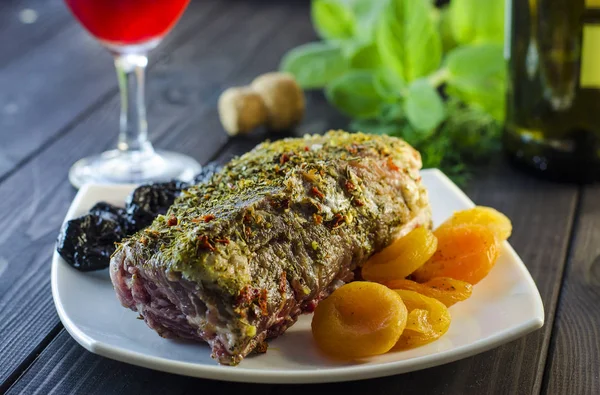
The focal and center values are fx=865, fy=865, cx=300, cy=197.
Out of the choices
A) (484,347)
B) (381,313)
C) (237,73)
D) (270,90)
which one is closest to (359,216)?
(381,313)

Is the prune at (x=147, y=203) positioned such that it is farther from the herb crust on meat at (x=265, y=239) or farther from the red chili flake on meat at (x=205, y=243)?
the red chili flake on meat at (x=205, y=243)

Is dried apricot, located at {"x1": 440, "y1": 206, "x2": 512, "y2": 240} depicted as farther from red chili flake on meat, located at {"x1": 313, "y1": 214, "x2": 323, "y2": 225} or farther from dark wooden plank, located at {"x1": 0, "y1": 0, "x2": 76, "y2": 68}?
dark wooden plank, located at {"x1": 0, "y1": 0, "x2": 76, "y2": 68}

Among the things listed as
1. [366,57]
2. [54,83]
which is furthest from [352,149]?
[54,83]

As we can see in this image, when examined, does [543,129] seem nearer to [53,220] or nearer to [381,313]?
[381,313]

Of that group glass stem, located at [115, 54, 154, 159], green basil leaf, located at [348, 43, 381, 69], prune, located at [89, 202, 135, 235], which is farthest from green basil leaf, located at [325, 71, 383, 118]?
prune, located at [89, 202, 135, 235]

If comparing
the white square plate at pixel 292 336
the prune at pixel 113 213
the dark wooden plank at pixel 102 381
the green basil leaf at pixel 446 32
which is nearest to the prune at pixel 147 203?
the prune at pixel 113 213

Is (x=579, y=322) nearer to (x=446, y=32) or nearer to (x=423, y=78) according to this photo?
(x=423, y=78)

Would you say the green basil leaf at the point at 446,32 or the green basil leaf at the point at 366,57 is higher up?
the green basil leaf at the point at 366,57
